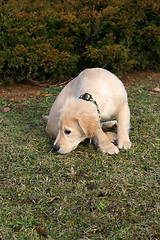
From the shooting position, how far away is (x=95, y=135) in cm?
413

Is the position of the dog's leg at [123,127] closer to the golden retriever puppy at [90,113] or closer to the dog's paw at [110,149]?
the golden retriever puppy at [90,113]

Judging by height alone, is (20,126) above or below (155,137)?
below

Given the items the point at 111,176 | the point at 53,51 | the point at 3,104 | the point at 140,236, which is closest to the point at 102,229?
the point at 140,236

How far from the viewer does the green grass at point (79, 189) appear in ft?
8.81

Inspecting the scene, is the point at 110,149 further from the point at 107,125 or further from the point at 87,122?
the point at 107,125

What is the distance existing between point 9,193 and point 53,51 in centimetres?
427

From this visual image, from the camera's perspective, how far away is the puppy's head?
3.65m

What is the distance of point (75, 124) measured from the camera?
3.76 m

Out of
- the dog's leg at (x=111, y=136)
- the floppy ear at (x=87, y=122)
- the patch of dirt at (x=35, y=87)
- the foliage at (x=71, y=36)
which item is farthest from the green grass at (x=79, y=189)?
the foliage at (x=71, y=36)

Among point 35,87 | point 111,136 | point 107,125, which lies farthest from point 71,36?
point 111,136

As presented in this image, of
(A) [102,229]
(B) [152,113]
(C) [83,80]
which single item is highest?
(C) [83,80]

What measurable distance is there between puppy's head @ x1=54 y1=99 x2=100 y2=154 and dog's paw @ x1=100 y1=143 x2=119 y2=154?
33 centimetres

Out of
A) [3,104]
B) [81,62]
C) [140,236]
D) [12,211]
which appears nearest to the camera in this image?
[140,236]

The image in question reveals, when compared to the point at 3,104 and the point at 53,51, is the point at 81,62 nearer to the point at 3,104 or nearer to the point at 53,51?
the point at 53,51
